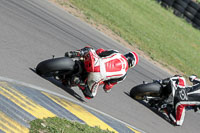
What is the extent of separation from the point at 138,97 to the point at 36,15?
4284 mm

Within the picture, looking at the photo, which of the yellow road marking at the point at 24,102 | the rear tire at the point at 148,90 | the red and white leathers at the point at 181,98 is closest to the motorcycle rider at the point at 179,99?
the red and white leathers at the point at 181,98

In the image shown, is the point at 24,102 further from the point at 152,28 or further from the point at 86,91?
the point at 152,28

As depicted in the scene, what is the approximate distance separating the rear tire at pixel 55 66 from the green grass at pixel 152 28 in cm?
822

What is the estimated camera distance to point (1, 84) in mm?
5816

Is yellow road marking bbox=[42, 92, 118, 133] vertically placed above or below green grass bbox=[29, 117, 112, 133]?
below

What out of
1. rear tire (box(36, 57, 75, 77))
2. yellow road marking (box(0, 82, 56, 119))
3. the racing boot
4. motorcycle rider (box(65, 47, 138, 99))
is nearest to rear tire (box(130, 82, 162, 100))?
motorcycle rider (box(65, 47, 138, 99))

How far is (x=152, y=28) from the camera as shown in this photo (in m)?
19.6

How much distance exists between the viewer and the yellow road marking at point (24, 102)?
546 centimetres

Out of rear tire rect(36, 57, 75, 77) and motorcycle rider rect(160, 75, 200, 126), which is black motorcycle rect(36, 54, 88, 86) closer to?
rear tire rect(36, 57, 75, 77)

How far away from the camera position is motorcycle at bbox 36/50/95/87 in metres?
6.99

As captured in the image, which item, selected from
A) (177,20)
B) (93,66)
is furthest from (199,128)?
(177,20)

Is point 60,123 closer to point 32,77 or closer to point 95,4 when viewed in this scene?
point 32,77

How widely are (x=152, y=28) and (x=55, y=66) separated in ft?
43.4

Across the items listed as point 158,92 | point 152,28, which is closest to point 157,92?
point 158,92
